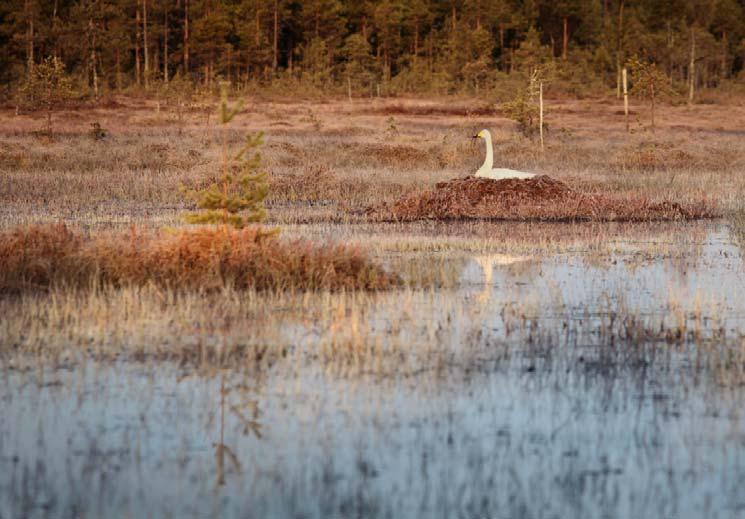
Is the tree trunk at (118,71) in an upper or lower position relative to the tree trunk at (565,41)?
lower

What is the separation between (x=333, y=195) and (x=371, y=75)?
48109 mm

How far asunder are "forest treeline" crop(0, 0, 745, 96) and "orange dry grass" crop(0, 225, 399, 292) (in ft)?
157

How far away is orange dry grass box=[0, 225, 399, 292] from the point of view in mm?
11898

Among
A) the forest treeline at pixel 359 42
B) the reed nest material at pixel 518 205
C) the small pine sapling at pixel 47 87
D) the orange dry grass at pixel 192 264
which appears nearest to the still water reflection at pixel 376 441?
the orange dry grass at pixel 192 264

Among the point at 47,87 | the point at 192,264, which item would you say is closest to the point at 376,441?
the point at 192,264

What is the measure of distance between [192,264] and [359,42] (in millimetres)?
64083

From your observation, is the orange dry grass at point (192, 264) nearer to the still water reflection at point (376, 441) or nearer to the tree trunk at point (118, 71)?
the still water reflection at point (376, 441)

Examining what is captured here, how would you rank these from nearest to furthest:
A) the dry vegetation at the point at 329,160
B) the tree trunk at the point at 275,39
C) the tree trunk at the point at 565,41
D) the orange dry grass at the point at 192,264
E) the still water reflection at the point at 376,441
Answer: the still water reflection at the point at 376,441 < the orange dry grass at the point at 192,264 < the dry vegetation at the point at 329,160 < the tree trunk at the point at 275,39 < the tree trunk at the point at 565,41

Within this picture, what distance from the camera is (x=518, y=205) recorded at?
20672mm

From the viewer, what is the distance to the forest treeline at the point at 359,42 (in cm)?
6925

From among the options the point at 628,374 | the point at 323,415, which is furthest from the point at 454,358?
the point at 323,415

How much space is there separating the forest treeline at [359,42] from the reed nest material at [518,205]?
40667mm

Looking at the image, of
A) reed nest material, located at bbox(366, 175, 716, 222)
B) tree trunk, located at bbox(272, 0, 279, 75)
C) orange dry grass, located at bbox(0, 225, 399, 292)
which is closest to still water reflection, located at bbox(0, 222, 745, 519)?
orange dry grass, located at bbox(0, 225, 399, 292)

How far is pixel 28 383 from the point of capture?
7766mm
